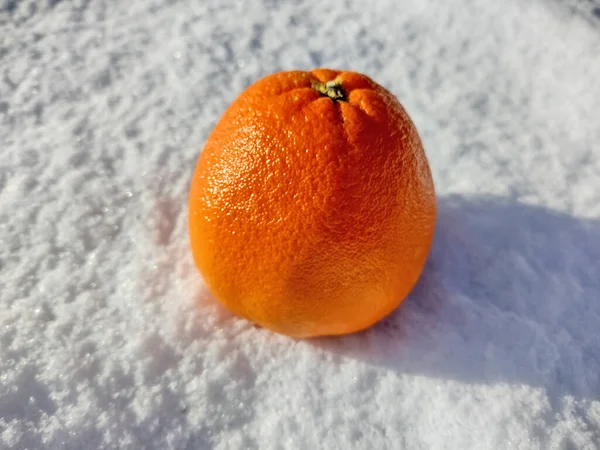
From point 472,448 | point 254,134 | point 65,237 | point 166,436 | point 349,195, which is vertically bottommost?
point 472,448

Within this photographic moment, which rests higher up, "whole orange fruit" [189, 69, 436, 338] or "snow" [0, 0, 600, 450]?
"whole orange fruit" [189, 69, 436, 338]

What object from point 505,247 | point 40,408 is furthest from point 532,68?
point 40,408

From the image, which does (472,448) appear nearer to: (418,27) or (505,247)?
(505,247)

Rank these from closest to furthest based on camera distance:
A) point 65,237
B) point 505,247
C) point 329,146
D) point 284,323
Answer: point 329,146 → point 284,323 → point 65,237 → point 505,247

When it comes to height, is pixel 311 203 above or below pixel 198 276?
above

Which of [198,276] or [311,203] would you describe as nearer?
[311,203]
